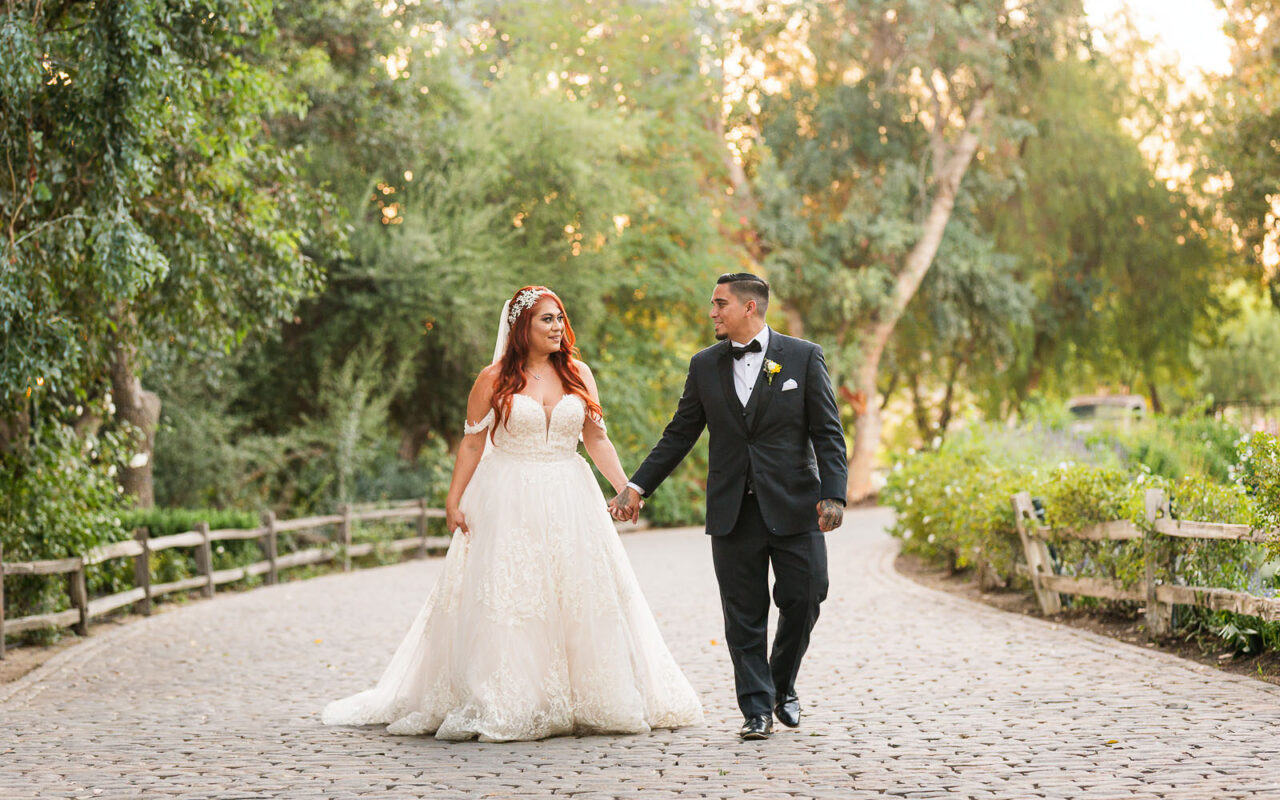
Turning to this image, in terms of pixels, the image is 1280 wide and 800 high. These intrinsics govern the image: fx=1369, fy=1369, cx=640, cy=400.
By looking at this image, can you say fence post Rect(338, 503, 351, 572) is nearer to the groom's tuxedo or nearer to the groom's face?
the groom's tuxedo

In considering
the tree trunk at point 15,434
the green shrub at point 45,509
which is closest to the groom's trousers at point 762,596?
the green shrub at point 45,509

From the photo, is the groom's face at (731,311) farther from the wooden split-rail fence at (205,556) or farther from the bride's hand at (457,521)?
the wooden split-rail fence at (205,556)

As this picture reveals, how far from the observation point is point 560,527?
6957 mm

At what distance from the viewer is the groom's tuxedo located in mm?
6414

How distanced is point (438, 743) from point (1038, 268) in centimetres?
3348

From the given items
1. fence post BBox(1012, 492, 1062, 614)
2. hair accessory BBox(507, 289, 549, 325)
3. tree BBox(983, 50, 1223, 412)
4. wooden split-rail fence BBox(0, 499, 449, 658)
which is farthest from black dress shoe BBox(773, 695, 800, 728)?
tree BBox(983, 50, 1223, 412)

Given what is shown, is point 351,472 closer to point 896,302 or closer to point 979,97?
point 896,302

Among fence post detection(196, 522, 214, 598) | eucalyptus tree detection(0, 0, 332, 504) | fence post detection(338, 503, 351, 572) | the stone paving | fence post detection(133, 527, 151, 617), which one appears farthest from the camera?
fence post detection(338, 503, 351, 572)

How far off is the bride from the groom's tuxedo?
552mm

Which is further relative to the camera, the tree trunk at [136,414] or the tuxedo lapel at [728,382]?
the tree trunk at [136,414]

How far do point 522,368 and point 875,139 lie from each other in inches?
1120

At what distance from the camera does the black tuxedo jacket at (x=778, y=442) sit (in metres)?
6.41

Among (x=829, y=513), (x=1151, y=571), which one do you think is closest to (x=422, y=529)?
(x=1151, y=571)

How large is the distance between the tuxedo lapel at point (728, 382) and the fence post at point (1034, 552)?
5435 mm
